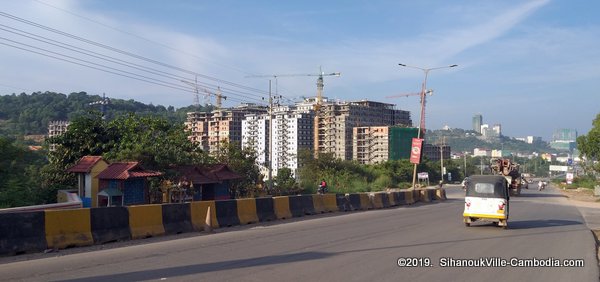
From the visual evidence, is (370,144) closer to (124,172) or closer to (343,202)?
(343,202)

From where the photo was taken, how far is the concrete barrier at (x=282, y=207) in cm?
2338

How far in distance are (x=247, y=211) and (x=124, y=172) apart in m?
11.0

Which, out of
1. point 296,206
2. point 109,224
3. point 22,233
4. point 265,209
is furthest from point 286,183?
point 22,233

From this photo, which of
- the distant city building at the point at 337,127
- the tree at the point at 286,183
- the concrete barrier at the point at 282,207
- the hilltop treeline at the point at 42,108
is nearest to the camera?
the concrete barrier at the point at 282,207

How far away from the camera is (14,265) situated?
11398 mm

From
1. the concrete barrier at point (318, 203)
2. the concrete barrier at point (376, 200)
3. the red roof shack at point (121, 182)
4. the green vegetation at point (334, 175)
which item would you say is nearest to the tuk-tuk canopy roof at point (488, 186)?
the concrete barrier at point (318, 203)

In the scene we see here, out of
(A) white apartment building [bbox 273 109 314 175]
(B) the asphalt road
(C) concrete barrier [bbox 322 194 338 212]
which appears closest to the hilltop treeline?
(A) white apartment building [bbox 273 109 314 175]

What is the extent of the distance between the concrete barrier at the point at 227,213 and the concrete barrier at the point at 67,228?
5.74 m

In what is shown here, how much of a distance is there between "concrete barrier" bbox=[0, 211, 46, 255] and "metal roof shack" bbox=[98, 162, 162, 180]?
15.8 m

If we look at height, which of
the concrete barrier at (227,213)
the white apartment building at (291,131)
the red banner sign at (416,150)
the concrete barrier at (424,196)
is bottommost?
the concrete barrier at (424,196)

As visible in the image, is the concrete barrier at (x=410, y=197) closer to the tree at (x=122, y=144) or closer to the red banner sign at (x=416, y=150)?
the red banner sign at (x=416, y=150)

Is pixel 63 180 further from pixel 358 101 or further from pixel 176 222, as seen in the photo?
pixel 358 101

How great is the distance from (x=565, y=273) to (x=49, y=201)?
2753cm

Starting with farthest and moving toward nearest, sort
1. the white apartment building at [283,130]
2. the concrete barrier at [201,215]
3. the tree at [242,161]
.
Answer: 1. the white apartment building at [283,130]
2. the tree at [242,161]
3. the concrete barrier at [201,215]
